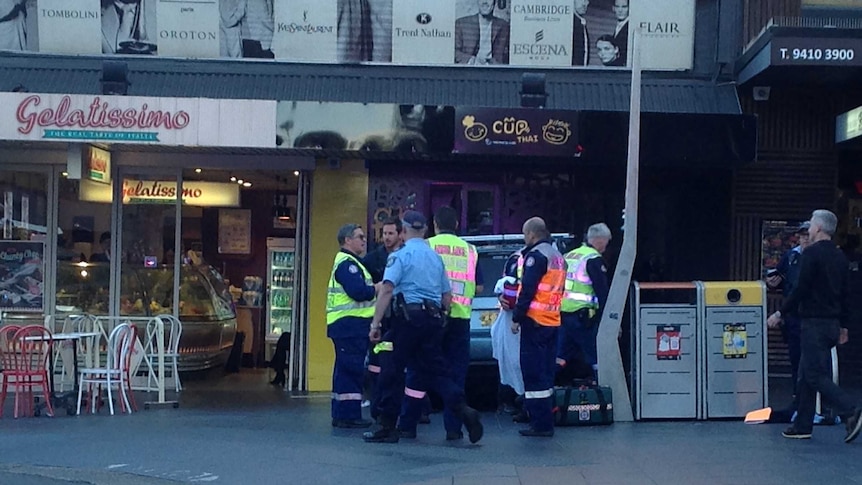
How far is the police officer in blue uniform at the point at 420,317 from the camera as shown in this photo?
898 centimetres

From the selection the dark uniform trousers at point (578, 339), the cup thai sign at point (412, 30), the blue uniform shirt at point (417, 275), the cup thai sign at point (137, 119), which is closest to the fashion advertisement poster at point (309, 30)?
the cup thai sign at point (412, 30)

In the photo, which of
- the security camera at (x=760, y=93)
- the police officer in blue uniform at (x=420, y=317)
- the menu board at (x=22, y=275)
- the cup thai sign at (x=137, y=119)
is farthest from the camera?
the menu board at (x=22, y=275)

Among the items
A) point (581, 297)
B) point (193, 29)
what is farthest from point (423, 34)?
point (581, 297)

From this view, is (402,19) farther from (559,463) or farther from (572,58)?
(559,463)

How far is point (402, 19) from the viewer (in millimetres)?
14070

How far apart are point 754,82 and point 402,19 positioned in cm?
453

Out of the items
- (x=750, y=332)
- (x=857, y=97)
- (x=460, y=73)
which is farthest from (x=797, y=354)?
(x=460, y=73)

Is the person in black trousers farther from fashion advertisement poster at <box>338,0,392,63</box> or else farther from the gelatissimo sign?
the gelatissimo sign

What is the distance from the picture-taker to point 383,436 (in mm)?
9406

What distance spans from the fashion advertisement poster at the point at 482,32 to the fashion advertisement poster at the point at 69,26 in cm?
477

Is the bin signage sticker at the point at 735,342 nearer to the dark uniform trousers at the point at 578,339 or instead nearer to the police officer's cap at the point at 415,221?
the dark uniform trousers at the point at 578,339

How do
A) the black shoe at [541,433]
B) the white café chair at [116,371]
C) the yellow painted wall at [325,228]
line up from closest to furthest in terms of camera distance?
the black shoe at [541,433] → the white café chair at [116,371] → the yellow painted wall at [325,228]

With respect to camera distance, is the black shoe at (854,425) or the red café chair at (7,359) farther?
the red café chair at (7,359)

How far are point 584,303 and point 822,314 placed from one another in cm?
242
